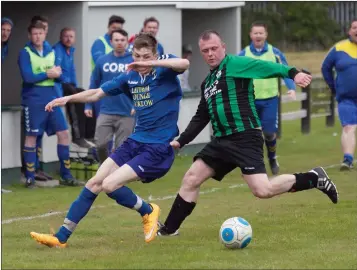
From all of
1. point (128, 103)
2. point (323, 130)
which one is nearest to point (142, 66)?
point (128, 103)

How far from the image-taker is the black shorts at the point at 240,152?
32.2 feet

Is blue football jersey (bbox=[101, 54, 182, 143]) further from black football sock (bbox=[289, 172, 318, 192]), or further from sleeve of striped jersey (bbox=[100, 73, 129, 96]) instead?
black football sock (bbox=[289, 172, 318, 192])

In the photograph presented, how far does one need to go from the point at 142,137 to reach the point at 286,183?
4.74 feet

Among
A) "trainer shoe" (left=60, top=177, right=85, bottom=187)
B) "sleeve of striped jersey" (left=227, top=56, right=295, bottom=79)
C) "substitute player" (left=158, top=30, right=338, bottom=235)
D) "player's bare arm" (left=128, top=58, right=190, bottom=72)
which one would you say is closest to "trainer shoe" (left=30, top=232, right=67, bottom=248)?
"substitute player" (left=158, top=30, right=338, bottom=235)

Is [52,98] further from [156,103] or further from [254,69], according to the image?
[254,69]

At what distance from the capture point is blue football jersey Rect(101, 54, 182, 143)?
396 inches

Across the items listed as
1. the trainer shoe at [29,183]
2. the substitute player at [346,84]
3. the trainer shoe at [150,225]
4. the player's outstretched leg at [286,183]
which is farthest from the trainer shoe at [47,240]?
the substitute player at [346,84]

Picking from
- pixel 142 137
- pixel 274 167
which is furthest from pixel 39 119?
pixel 142 137

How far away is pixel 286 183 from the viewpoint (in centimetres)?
998

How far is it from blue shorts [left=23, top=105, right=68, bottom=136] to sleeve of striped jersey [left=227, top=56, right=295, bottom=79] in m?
5.60

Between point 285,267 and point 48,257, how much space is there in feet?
6.95

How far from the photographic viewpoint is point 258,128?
10.0 m

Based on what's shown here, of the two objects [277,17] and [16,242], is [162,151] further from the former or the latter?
[277,17]

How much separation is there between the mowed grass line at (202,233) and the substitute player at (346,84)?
565 mm
